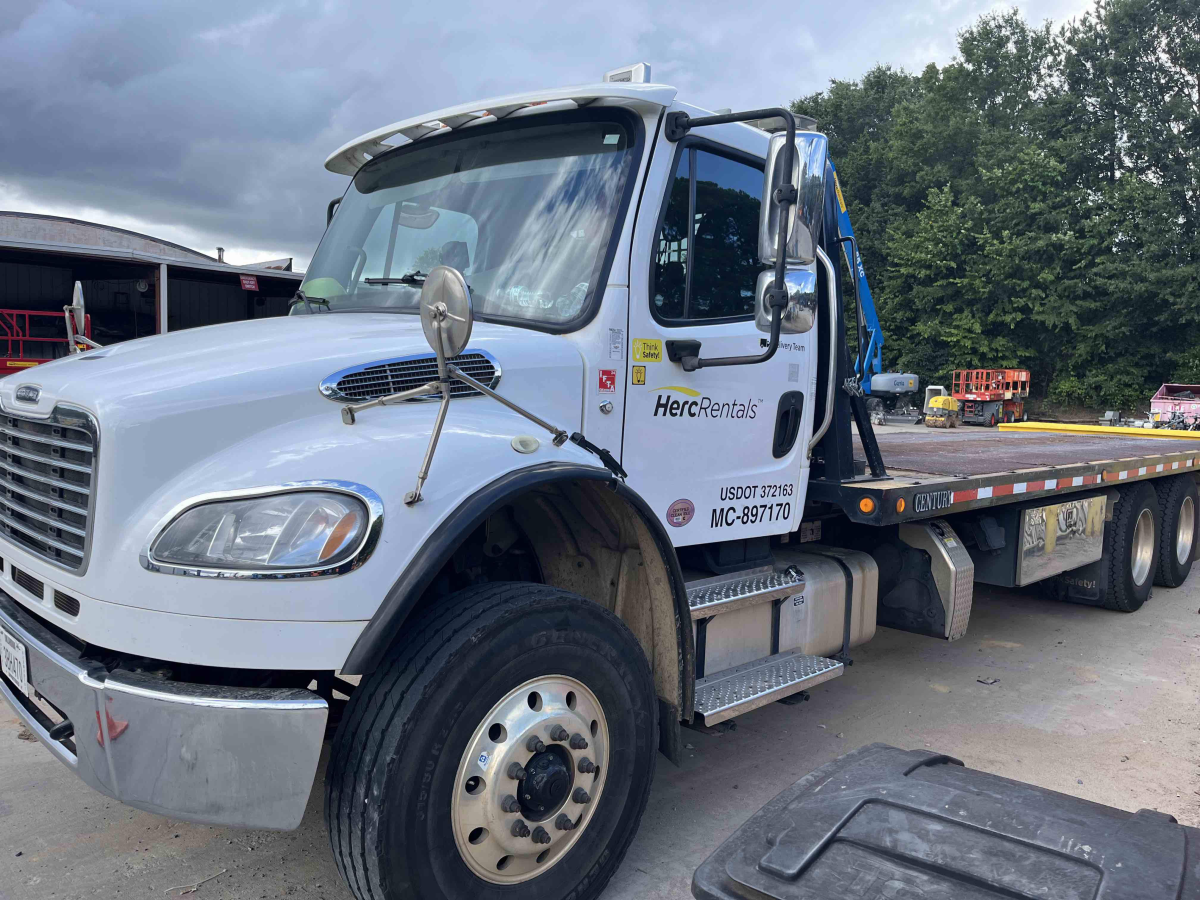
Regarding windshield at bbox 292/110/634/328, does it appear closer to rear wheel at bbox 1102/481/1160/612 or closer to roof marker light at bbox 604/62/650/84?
roof marker light at bbox 604/62/650/84

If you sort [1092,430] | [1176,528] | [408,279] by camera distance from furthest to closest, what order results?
[1092,430]
[1176,528]
[408,279]

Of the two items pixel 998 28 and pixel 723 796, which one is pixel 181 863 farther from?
pixel 998 28

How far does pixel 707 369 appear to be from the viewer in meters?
3.41

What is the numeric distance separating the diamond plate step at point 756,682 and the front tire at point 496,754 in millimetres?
428


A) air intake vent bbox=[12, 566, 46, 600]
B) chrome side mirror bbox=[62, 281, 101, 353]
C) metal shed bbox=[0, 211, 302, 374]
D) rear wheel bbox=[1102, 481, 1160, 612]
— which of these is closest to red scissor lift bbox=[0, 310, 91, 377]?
metal shed bbox=[0, 211, 302, 374]

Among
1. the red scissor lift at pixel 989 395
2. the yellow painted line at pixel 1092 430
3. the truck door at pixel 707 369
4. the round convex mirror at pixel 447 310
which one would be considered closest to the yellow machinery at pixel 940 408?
the red scissor lift at pixel 989 395

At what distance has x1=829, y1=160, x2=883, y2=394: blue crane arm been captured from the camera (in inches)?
174

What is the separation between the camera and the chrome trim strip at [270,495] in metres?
2.18

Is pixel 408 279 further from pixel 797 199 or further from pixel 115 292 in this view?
pixel 115 292

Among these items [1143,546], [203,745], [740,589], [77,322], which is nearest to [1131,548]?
[1143,546]

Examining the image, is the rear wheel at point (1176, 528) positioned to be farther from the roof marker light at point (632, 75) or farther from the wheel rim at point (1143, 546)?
the roof marker light at point (632, 75)

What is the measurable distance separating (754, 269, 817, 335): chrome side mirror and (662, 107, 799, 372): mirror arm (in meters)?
0.02

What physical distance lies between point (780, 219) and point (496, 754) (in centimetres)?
182

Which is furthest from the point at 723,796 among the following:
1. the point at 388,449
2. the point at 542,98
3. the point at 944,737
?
the point at 542,98
